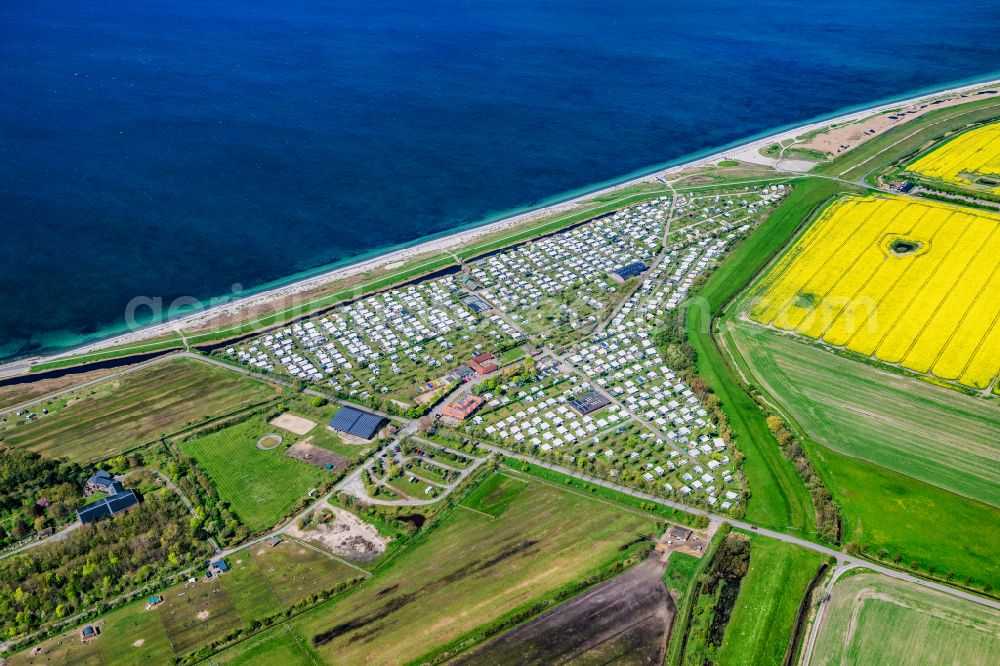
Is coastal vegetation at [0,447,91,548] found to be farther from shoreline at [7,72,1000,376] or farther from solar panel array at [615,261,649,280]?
solar panel array at [615,261,649,280]

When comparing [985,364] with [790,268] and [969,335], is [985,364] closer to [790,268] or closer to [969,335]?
[969,335]

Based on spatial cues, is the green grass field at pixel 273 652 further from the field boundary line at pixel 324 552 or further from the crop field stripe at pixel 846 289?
the crop field stripe at pixel 846 289

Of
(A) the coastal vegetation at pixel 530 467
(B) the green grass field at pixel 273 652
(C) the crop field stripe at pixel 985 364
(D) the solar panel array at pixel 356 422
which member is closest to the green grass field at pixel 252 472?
(A) the coastal vegetation at pixel 530 467

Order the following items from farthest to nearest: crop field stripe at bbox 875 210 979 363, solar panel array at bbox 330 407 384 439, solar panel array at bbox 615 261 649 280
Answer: solar panel array at bbox 615 261 649 280
crop field stripe at bbox 875 210 979 363
solar panel array at bbox 330 407 384 439

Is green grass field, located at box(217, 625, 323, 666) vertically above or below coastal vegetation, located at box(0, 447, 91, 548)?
below

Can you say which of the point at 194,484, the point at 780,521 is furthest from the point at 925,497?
the point at 194,484

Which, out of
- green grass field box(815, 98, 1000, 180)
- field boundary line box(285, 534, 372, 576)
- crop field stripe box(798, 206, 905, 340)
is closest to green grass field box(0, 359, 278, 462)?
field boundary line box(285, 534, 372, 576)

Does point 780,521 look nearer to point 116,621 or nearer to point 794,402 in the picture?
point 794,402
